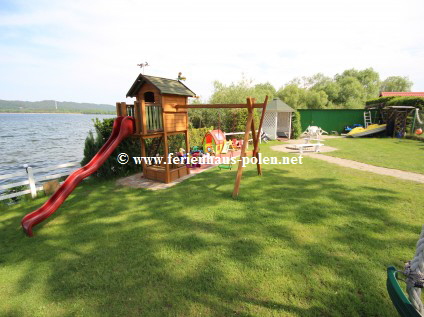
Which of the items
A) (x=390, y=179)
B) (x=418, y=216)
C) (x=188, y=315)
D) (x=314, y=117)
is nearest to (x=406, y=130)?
(x=314, y=117)

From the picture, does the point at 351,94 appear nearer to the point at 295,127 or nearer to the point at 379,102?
the point at 379,102

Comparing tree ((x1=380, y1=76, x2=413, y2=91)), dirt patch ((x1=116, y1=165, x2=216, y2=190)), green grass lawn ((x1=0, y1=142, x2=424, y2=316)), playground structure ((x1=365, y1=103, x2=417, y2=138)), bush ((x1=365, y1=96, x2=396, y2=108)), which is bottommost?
green grass lawn ((x1=0, y1=142, x2=424, y2=316))

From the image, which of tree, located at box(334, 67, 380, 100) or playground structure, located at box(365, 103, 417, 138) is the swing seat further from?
tree, located at box(334, 67, 380, 100)

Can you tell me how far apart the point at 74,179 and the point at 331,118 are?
24.6 meters

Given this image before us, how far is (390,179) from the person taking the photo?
7.68 meters

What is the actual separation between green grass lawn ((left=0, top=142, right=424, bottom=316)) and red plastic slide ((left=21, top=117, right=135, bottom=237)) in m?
0.29

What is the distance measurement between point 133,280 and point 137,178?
5689 millimetres

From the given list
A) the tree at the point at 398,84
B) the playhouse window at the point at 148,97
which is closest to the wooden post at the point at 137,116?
the playhouse window at the point at 148,97

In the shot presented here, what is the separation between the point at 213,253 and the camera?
3975 mm

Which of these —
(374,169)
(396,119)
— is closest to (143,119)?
(374,169)

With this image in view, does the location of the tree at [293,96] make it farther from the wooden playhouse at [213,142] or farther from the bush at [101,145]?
the bush at [101,145]

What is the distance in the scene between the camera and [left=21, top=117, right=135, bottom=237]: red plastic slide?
5025 mm

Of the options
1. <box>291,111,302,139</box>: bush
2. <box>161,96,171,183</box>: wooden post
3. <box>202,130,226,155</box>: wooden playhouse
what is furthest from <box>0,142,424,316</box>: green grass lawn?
<box>291,111,302,139</box>: bush

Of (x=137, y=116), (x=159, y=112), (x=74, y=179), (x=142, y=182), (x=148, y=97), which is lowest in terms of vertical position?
(x=142, y=182)
